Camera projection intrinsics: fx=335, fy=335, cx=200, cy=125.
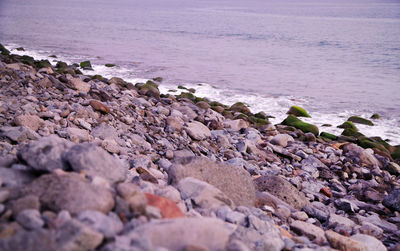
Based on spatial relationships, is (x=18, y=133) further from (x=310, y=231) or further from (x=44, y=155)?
(x=310, y=231)

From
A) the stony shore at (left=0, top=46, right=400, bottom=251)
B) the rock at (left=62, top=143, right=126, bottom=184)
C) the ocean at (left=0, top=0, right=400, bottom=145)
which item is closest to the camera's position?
the stony shore at (left=0, top=46, right=400, bottom=251)

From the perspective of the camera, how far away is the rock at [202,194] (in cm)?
262

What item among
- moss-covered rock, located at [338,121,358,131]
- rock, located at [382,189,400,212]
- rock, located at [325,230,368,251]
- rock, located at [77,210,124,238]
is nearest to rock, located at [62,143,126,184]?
rock, located at [77,210,124,238]

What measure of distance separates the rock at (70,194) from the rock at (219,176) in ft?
3.24

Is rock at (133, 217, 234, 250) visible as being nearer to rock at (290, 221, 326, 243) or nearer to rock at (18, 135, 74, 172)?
rock at (18, 135, 74, 172)

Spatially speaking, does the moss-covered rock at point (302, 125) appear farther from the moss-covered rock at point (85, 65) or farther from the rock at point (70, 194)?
the moss-covered rock at point (85, 65)

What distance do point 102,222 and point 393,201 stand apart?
4.04 metres

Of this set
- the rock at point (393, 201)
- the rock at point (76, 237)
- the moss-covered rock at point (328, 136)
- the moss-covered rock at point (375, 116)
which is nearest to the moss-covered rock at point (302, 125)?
the moss-covered rock at point (328, 136)

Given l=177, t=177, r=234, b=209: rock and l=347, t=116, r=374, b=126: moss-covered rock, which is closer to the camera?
l=177, t=177, r=234, b=209: rock

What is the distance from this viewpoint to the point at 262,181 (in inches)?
159

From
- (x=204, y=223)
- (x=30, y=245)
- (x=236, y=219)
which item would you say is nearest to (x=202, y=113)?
(x=236, y=219)

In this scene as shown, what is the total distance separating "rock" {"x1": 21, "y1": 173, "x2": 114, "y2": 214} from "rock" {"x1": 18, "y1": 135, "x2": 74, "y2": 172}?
186 millimetres

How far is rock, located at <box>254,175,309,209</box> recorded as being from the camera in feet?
12.6

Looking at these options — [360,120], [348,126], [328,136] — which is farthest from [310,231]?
[360,120]
